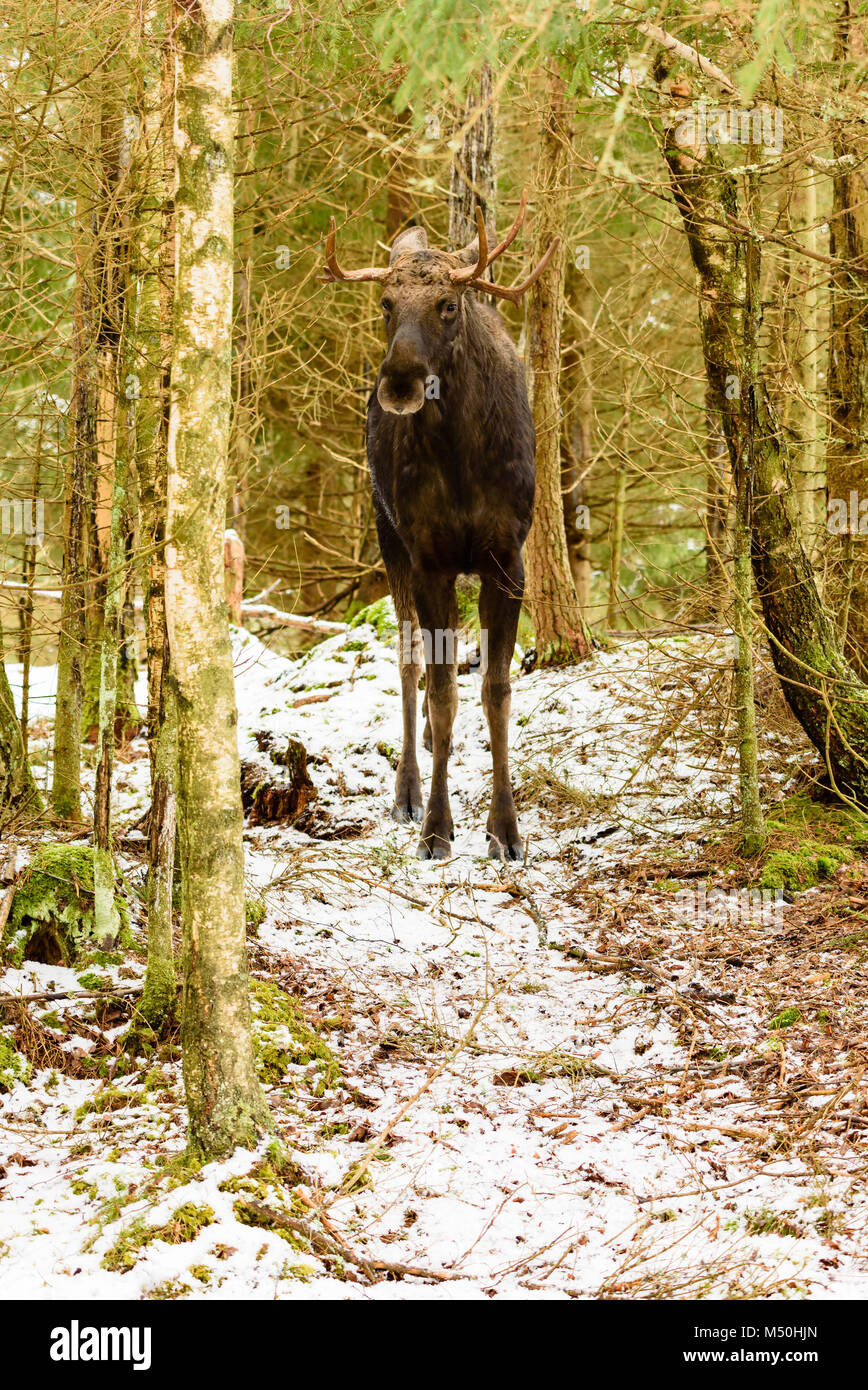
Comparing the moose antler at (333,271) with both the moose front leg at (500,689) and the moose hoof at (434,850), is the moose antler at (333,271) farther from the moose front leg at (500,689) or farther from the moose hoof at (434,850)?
the moose hoof at (434,850)

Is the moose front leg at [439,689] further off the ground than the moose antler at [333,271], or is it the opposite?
the moose antler at [333,271]

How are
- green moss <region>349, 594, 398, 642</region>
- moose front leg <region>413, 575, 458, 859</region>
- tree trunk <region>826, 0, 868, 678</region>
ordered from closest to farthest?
tree trunk <region>826, 0, 868, 678</region>, moose front leg <region>413, 575, 458, 859</region>, green moss <region>349, 594, 398, 642</region>

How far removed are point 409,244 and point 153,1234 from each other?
5516 mm

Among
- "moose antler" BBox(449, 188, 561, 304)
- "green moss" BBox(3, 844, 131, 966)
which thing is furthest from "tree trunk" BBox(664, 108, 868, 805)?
"green moss" BBox(3, 844, 131, 966)

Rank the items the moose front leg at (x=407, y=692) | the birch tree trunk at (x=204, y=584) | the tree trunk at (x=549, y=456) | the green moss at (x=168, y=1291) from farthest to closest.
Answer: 1. the tree trunk at (x=549, y=456)
2. the moose front leg at (x=407, y=692)
3. the birch tree trunk at (x=204, y=584)
4. the green moss at (x=168, y=1291)

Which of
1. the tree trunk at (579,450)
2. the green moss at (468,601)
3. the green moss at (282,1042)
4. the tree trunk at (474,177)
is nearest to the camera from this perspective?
the green moss at (282,1042)

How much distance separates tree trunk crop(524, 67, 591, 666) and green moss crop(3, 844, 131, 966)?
550 cm

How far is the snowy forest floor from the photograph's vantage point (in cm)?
309

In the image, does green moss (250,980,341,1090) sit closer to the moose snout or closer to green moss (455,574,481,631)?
the moose snout

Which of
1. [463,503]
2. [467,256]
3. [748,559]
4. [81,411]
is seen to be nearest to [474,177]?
[467,256]

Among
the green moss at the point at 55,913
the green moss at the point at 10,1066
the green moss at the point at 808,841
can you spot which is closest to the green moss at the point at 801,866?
the green moss at the point at 808,841

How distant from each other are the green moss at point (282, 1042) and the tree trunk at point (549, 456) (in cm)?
551

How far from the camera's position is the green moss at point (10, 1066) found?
3941 mm

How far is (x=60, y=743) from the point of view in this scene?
5.85 m
